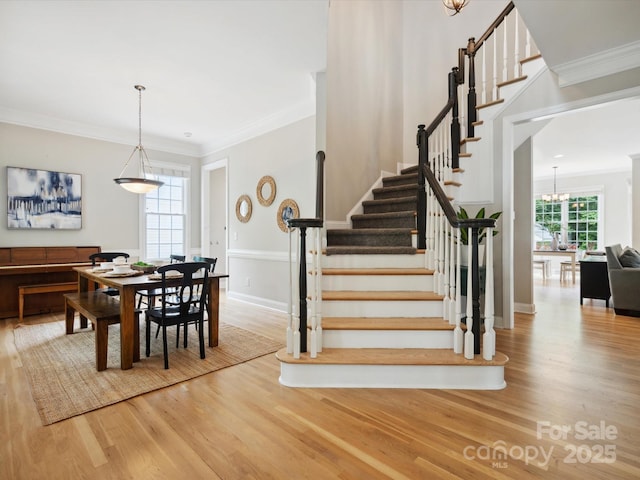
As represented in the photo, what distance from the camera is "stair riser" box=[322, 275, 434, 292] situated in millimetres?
3145

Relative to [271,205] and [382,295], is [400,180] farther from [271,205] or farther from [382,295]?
[382,295]

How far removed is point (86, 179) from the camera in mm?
5461

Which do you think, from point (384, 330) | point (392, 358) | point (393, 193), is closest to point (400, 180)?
point (393, 193)

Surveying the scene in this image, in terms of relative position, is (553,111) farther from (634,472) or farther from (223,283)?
(223,283)

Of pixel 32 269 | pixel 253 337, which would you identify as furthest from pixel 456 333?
pixel 32 269

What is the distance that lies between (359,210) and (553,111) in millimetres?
2425

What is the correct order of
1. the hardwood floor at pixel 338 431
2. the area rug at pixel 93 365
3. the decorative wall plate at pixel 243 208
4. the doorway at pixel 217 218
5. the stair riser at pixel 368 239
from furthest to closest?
the doorway at pixel 217 218, the decorative wall plate at pixel 243 208, the stair riser at pixel 368 239, the area rug at pixel 93 365, the hardwood floor at pixel 338 431

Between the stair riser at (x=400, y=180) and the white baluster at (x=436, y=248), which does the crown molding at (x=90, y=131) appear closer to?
the stair riser at (x=400, y=180)

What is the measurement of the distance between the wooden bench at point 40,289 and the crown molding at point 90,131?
2.36 metres

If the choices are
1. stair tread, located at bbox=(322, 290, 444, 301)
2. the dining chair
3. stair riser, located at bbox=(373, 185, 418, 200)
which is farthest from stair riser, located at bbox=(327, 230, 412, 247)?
the dining chair

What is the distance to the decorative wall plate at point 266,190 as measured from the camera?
5199 mm

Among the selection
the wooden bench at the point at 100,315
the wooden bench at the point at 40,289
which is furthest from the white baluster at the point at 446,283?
the wooden bench at the point at 40,289

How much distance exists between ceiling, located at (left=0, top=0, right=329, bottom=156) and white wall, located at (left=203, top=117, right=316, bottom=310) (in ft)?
1.14

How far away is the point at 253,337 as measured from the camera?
12.2ft
